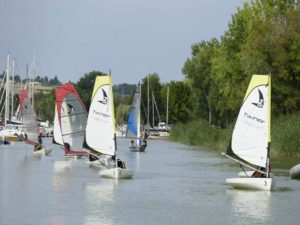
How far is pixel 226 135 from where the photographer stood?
245ft

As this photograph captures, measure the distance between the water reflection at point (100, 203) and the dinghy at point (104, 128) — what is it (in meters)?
1.21

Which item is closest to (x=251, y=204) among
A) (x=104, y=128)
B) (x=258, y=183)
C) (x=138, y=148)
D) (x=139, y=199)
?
(x=258, y=183)

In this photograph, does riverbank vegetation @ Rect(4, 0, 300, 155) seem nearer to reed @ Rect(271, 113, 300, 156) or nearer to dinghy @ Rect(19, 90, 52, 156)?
reed @ Rect(271, 113, 300, 156)

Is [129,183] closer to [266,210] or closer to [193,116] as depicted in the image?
[266,210]

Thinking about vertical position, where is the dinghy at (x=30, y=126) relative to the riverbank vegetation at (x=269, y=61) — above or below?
below

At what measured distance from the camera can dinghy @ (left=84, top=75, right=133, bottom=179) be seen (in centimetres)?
3856

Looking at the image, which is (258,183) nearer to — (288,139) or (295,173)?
(295,173)

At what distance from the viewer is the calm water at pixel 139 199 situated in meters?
26.6

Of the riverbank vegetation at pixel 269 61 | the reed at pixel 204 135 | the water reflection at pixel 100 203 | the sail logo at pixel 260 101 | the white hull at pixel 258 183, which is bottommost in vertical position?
the water reflection at pixel 100 203

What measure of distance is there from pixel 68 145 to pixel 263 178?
22364mm

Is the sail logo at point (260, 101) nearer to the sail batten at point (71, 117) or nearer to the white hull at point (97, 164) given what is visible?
the white hull at point (97, 164)

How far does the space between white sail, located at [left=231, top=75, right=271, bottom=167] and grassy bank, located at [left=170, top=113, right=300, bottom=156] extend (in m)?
20.7

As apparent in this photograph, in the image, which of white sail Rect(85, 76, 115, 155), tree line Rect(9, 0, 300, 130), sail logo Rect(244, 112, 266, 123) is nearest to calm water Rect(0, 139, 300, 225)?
white sail Rect(85, 76, 115, 155)

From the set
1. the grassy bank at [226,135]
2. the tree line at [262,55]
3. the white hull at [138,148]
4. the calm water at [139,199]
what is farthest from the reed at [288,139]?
the white hull at [138,148]
